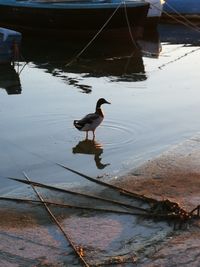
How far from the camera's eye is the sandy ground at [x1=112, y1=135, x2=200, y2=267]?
4766 millimetres

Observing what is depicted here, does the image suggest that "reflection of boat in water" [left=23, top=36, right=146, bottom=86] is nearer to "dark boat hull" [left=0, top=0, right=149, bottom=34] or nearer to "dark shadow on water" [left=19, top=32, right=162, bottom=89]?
"dark shadow on water" [left=19, top=32, right=162, bottom=89]

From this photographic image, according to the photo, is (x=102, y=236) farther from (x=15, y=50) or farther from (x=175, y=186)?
(x=15, y=50)

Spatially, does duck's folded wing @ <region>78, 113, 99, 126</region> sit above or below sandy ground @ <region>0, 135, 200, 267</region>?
below

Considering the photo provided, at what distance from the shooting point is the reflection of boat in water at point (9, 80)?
1242 cm

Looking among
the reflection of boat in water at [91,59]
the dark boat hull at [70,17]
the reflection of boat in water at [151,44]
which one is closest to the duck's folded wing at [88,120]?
the reflection of boat in water at [91,59]

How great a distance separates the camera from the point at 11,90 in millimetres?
12336

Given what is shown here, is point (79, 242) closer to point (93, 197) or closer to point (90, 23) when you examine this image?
point (93, 197)

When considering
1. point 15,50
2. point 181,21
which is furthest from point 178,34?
point 15,50

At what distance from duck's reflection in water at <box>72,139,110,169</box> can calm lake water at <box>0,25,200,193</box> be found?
1cm

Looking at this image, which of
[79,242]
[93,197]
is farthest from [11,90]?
[79,242]

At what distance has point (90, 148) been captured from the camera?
8.48 metres

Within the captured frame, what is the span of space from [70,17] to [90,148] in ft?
40.9

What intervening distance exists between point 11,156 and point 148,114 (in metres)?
3.09

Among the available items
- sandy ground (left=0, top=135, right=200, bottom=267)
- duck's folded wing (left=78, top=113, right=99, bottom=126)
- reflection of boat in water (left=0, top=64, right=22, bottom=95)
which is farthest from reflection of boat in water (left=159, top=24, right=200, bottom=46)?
sandy ground (left=0, top=135, right=200, bottom=267)
